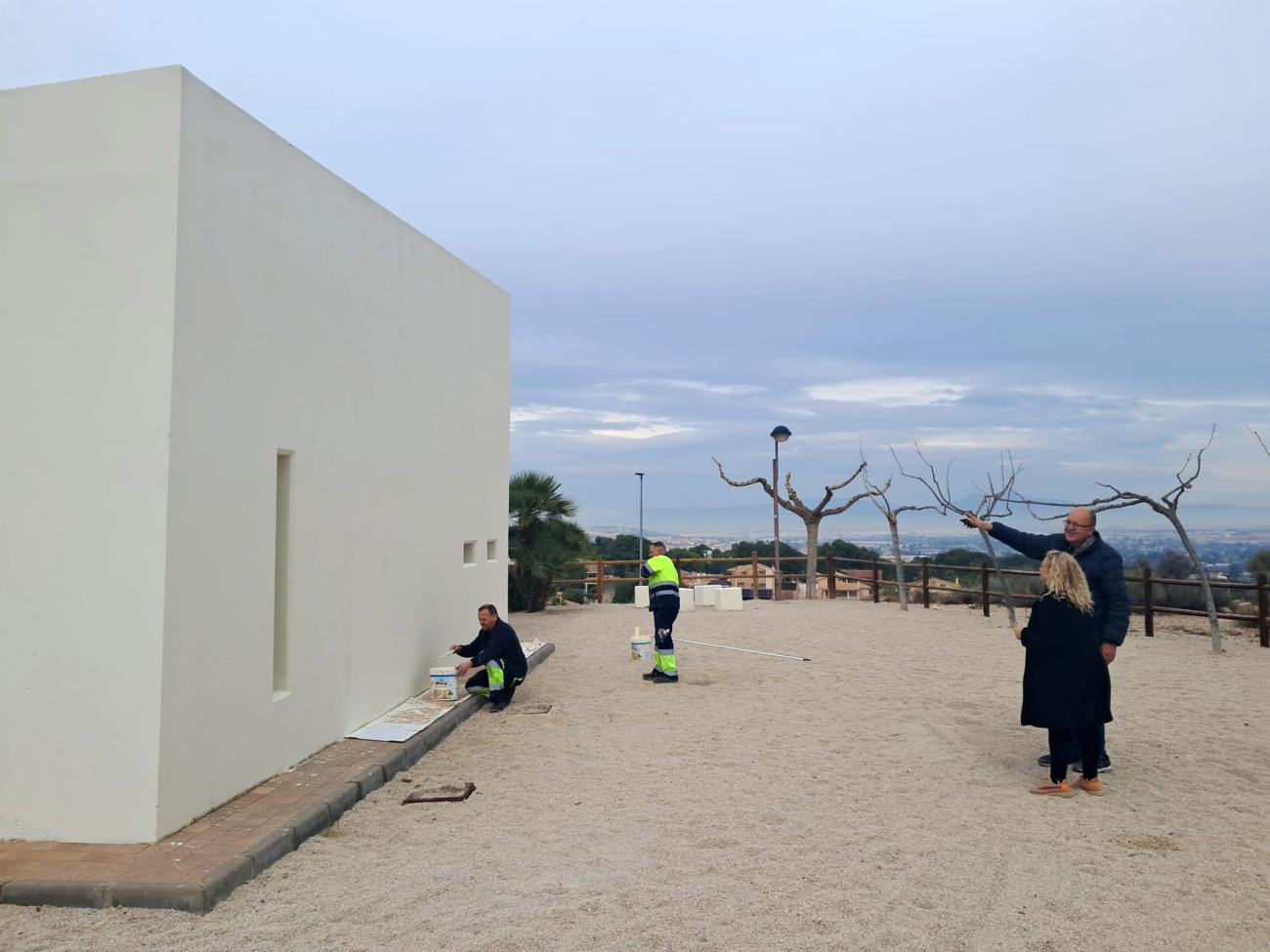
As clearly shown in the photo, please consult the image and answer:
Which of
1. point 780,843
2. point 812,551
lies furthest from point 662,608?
point 812,551

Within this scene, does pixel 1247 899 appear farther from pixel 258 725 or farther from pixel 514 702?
pixel 514 702

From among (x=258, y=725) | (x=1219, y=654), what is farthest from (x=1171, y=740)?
(x=258, y=725)

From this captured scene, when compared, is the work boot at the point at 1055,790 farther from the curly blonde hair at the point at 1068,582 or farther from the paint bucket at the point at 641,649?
the paint bucket at the point at 641,649

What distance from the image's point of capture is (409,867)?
16.4ft

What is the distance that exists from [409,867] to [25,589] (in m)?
2.54

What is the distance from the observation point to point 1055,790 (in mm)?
6199

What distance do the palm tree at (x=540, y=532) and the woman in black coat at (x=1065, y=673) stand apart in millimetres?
12178

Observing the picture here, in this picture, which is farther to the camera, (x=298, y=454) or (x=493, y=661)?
(x=493, y=661)

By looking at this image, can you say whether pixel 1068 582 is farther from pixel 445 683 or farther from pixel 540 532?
pixel 540 532

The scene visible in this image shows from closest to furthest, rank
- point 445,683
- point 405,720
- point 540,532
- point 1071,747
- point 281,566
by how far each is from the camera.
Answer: point 1071,747, point 281,566, point 405,720, point 445,683, point 540,532

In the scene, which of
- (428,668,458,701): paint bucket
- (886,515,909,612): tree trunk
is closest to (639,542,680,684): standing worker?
(428,668,458,701): paint bucket

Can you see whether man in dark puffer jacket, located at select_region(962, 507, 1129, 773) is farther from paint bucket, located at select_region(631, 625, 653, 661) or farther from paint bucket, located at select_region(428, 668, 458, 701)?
paint bucket, located at select_region(631, 625, 653, 661)

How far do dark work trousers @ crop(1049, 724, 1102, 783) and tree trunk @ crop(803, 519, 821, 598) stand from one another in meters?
15.7

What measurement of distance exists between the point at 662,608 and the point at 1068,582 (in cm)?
509
